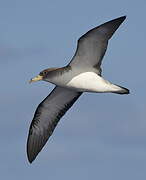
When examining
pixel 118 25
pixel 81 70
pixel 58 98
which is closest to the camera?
pixel 118 25

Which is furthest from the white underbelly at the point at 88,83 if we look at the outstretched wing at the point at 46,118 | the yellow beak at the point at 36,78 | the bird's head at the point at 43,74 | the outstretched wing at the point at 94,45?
the outstretched wing at the point at 46,118

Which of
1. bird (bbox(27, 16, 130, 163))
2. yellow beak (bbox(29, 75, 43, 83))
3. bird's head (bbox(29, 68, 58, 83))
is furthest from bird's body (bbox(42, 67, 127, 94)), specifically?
yellow beak (bbox(29, 75, 43, 83))

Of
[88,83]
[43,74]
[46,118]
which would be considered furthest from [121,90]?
[46,118]

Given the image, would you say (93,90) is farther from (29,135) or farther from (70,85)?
(29,135)

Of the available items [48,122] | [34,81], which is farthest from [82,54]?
[48,122]

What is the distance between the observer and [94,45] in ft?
95.7

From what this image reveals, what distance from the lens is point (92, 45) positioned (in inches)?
1148

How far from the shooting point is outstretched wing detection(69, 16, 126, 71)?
28.2 m

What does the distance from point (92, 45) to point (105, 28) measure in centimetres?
123

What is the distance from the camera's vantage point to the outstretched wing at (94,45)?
2819cm

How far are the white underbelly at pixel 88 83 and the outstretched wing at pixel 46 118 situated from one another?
336 cm

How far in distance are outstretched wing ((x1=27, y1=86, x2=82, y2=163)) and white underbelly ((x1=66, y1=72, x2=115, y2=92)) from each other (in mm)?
3364

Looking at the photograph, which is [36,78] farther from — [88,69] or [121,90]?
[121,90]

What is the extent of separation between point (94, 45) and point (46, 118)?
599 cm
